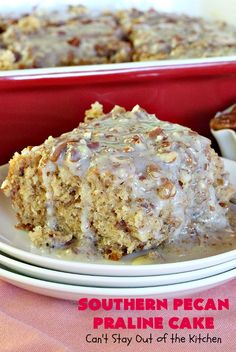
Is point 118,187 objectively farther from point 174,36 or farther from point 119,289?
point 174,36

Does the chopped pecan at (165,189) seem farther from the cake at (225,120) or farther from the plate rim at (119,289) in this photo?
the cake at (225,120)

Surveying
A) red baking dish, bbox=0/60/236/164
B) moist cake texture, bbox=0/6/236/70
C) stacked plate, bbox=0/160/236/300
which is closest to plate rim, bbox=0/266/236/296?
stacked plate, bbox=0/160/236/300

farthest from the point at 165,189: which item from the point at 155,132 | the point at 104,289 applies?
the point at 104,289

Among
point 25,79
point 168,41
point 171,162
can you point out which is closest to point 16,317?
point 171,162

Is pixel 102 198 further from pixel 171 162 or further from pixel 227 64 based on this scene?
pixel 227 64

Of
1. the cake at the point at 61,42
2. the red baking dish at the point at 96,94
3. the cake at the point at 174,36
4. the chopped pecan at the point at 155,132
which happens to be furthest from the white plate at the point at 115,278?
the cake at the point at 174,36

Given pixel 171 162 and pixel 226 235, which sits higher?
pixel 171 162

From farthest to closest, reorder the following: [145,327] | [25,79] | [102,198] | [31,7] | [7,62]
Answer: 1. [31,7]
2. [7,62]
3. [25,79]
4. [102,198]
5. [145,327]
